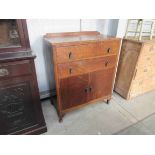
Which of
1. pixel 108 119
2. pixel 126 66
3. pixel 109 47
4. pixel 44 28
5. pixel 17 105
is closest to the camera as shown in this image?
pixel 17 105

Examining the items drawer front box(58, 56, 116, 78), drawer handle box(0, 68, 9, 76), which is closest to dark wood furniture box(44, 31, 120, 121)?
drawer front box(58, 56, 116, 78)

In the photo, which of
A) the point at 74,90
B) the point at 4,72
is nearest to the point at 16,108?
the point at 4,72

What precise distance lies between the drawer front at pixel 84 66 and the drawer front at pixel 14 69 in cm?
33

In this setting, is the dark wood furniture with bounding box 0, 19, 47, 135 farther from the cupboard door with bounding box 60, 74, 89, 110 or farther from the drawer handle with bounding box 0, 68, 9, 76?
the cupboard door with bounding box 60, 74, 89, 110

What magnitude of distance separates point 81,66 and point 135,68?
90 centimetres

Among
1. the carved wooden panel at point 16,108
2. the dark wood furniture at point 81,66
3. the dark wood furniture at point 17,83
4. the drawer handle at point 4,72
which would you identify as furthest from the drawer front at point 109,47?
the drawer handle at point 4,72

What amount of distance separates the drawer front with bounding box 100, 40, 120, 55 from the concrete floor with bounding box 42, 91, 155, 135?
87cm

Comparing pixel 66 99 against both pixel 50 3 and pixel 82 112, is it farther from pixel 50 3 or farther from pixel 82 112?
pixel 50 3

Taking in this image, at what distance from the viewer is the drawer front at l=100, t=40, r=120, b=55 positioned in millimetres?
1518

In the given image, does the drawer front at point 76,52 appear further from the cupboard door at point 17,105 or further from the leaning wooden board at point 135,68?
the leaning wooden board at point 135,68

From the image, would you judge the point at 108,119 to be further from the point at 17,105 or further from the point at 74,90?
the point at 17,105

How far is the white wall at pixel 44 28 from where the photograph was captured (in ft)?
5.40

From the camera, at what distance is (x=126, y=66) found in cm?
203

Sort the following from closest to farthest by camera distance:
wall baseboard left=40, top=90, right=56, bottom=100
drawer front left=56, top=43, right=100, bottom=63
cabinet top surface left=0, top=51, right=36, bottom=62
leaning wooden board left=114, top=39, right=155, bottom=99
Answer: cabinet top surface left=0, top=51, right=36, bottom=62 → drawer front left=56, top=43, right=100, bottom=63 → leaning wooden board left=114, top=39, right=155, bottom=99 → wall baseboard left=40, top=90, right=56, bottom=100
